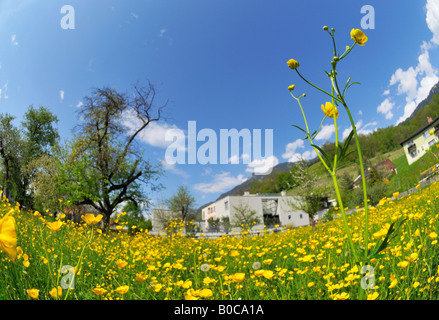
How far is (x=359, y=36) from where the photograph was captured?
2.69 ft

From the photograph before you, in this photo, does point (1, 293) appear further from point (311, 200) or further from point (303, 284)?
point (311, 200)

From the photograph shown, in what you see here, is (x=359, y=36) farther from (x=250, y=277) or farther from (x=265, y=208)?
(x=265, y=208)

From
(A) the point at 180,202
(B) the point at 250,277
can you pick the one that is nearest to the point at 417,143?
(A) the point at 180,202

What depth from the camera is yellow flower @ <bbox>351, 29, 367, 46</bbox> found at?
0.81 m

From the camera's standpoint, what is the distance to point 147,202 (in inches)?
517

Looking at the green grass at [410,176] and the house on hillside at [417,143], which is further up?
the house on hillside at [417,143]

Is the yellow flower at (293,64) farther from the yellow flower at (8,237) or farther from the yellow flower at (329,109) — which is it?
the yellow flower at (8,237)

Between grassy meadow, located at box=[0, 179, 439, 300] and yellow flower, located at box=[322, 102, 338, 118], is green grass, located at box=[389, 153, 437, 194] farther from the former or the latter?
yellow flower, located at box=[322, 102, 338, 118]

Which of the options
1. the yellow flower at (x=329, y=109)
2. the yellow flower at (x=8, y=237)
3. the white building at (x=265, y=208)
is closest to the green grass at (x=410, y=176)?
the yellow flower at (x=329, y=109)

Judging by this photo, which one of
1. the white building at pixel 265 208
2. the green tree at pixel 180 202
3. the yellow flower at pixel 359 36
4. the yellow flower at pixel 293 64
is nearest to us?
the yellow flower at pixel 359 36

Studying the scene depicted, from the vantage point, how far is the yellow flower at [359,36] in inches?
31.9

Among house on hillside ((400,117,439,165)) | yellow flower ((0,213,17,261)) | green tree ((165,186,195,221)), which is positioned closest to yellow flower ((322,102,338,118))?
yellow flower ((0,213,17,261))

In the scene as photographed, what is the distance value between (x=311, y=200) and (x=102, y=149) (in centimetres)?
1124
